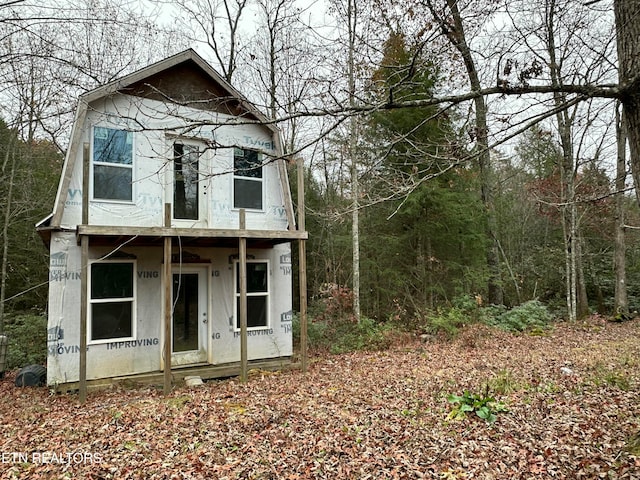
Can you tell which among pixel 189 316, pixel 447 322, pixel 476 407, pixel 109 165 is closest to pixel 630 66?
pixel 476 407

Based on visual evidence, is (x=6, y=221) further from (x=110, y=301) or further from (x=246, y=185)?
(x=246, y=185)

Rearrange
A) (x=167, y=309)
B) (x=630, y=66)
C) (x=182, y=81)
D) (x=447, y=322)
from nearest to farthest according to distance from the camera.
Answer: (x=630, y=66) < (x=167, y=309) < (x=182, y=81) < (x=447, y=322)

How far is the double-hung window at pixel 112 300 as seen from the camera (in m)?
8.20

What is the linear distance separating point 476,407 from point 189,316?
6294 millimetres

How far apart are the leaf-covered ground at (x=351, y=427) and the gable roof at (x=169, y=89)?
12.0ft

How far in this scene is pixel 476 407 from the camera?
5.15 meters

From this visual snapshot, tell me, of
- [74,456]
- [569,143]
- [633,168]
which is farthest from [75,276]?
[569,143]

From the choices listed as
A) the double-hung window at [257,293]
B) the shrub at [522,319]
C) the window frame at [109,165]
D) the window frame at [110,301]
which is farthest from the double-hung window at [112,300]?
the shrub at [522,319]

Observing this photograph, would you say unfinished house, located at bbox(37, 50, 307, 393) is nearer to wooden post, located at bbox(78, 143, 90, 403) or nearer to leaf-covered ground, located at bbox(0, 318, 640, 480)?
wooden post, located at bbox(78, 143, 90, 403)

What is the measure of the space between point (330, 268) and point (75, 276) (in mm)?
9974

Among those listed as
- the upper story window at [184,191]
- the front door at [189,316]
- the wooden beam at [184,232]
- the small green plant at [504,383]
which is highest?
the upper story window at [184,191]

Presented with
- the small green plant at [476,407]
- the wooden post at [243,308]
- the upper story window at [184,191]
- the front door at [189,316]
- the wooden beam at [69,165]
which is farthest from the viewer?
the front door at [189,316]

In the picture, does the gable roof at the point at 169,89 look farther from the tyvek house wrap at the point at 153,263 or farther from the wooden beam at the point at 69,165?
the tyvek house wrap at the point at 153,263

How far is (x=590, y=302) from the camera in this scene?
675 inches
